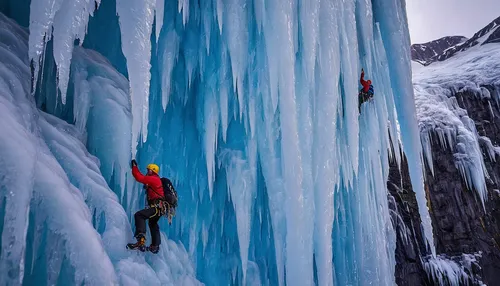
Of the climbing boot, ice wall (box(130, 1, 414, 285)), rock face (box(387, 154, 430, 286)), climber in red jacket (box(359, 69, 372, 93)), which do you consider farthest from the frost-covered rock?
the climbing boot

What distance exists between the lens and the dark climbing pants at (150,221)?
2762 millimetres

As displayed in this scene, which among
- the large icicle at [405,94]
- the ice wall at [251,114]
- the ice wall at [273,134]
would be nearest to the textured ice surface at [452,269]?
the ice wall at [273,134]

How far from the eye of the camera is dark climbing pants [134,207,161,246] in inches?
109

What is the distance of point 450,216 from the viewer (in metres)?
11.2

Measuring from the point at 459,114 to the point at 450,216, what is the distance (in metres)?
3.78

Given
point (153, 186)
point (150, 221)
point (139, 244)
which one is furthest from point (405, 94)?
point (139, 244)

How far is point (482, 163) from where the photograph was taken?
37.5 feet

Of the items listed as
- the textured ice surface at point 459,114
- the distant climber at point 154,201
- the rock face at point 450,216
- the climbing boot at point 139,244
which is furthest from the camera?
A: the textured ice surface at point 459,114

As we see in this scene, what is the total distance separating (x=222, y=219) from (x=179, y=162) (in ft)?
3.71

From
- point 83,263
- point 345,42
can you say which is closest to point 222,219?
point 345,42

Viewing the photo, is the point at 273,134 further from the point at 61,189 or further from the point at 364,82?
the point at 61,189

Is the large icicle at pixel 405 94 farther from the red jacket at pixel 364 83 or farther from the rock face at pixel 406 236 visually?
the rock face at pixel 406 236

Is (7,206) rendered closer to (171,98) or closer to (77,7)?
(77,7)

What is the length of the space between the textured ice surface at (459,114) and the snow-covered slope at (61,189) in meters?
10.9
